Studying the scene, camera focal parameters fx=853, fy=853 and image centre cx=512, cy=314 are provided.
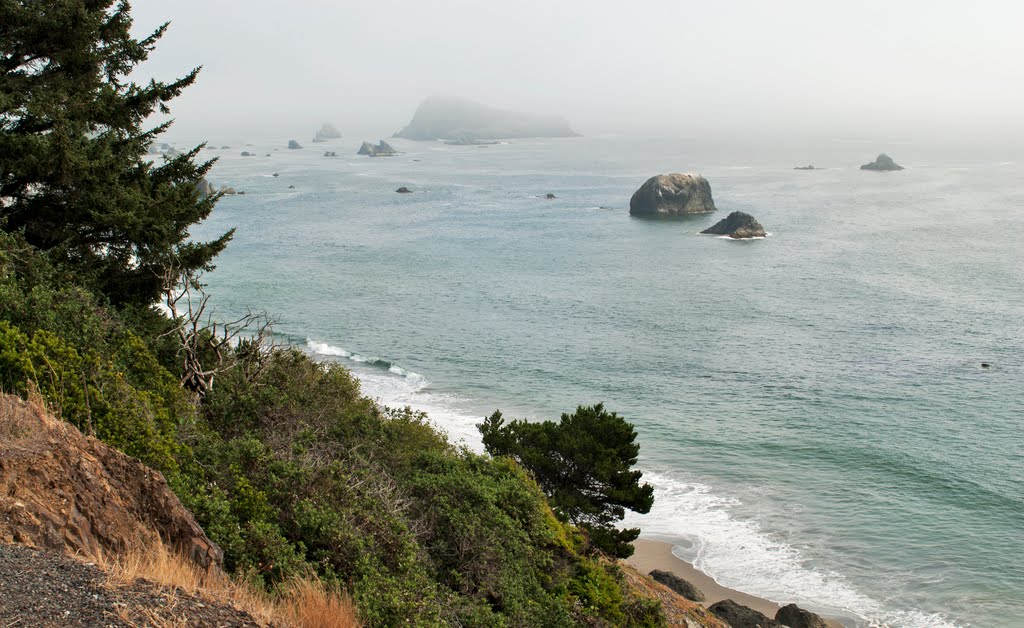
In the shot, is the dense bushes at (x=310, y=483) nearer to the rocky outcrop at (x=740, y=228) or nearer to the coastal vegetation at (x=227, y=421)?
the coastal vegetation at (x=227, y=421)

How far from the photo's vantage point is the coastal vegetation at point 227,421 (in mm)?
11375

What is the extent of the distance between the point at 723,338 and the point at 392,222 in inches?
2380

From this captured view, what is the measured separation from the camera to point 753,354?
173 feet

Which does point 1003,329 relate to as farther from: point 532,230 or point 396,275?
point 532,230

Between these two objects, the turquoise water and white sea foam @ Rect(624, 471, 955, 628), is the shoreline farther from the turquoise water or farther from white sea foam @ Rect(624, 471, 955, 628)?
the turquoise water

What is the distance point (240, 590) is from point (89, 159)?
12.5 meters

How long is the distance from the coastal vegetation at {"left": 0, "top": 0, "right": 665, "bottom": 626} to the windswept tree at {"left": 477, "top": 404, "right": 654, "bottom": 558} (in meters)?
0.06

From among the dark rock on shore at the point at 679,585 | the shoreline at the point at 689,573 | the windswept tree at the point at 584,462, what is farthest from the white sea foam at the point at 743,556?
the windswept tree at the point at 584,462

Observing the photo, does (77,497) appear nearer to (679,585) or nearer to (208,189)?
(679,585)

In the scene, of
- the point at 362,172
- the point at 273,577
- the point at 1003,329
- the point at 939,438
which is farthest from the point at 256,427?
the point at 362,172

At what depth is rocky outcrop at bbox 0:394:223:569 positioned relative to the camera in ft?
26.7

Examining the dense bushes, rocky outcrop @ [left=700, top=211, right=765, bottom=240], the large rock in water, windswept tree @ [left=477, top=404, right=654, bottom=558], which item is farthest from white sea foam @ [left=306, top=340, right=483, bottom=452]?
the large rock in water

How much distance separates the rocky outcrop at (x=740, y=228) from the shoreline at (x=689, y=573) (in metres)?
67.5

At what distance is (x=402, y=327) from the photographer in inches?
2335
